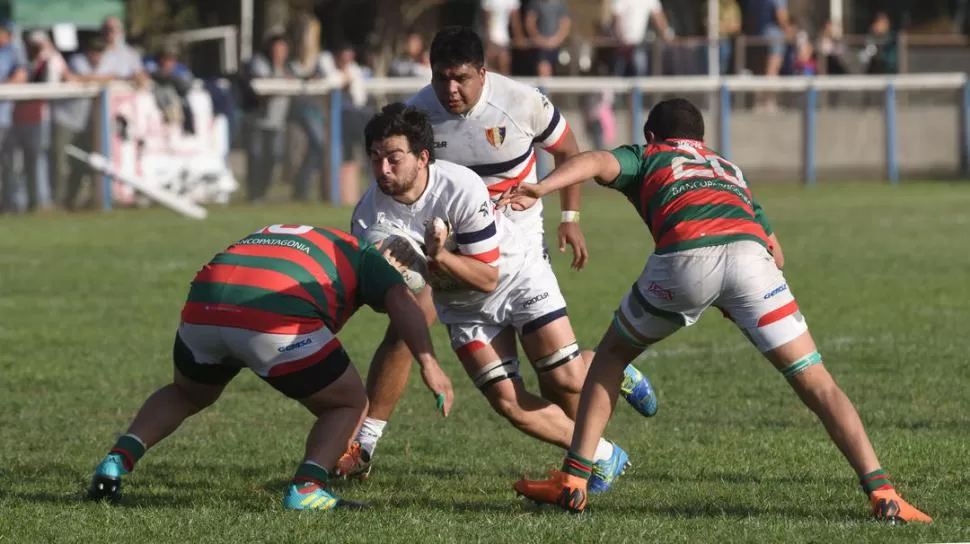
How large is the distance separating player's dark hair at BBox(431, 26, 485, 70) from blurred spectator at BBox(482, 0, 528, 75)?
19.4 metres

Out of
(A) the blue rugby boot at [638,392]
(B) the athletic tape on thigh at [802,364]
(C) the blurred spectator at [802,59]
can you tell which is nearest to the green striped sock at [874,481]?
(B) the athletic tape on thigh at [802,364]

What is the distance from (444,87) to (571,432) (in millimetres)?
1604

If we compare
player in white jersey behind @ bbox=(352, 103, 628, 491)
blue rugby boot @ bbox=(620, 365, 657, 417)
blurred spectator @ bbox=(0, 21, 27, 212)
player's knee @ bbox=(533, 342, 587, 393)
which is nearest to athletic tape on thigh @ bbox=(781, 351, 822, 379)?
player in white jersey behind @ bbox=(352, 103, 628, 491)

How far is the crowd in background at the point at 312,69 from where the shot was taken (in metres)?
21.7

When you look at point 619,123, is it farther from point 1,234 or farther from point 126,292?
point 126,292

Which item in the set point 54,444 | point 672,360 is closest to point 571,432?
point 54,444

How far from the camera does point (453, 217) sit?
268 inches

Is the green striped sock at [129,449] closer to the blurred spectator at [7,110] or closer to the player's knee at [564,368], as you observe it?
the player's knee at [564,368]

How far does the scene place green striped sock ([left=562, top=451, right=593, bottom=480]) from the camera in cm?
648

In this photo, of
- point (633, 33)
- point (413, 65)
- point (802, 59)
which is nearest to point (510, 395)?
point (413, 65)

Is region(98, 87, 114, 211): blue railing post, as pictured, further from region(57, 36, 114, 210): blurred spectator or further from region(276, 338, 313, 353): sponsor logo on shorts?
region(276, 338, 313, 353): sponsor logo on shorts

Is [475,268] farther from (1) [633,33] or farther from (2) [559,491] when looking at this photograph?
(1) [633,33]

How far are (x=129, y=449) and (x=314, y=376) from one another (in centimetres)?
82

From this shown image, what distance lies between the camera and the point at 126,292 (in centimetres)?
1431
